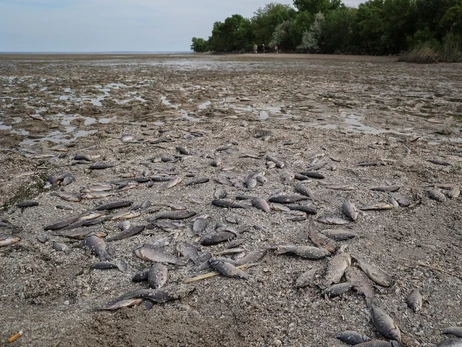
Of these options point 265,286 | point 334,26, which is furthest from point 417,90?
point 334,26

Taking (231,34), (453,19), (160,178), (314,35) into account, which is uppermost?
(231,34)

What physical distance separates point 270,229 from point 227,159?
233 cm

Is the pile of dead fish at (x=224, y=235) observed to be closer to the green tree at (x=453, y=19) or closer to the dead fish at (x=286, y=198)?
the dead fish at (x=286, y=198)

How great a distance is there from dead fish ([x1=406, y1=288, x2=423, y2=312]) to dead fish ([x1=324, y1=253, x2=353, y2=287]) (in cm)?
49

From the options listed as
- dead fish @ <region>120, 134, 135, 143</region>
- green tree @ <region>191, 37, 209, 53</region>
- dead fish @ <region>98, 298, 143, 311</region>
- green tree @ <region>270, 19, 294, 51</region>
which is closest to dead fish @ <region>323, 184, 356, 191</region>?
dead fish @ <region>98, 298, 143, 311</region>

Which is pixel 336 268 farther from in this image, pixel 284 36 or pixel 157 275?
pixel 284 36

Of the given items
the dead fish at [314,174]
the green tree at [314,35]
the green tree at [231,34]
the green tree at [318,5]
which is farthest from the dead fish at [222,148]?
the green tree at [231,34]

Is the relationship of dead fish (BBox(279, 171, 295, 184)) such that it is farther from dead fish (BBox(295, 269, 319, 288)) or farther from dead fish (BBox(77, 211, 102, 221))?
dead fish (BBox(77, 211, 102, 221))

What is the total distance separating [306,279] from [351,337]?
61 centimetres

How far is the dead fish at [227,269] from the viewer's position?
2918 millimetres

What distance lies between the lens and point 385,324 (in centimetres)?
238

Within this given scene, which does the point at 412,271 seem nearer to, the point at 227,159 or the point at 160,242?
the point at 160,242

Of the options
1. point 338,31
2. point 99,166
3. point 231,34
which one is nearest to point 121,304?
point 99,166

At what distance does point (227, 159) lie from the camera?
583cm
